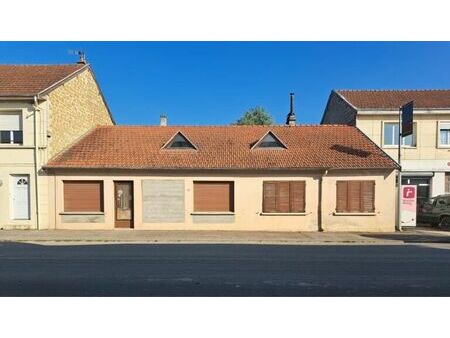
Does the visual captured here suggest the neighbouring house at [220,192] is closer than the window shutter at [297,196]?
Yes

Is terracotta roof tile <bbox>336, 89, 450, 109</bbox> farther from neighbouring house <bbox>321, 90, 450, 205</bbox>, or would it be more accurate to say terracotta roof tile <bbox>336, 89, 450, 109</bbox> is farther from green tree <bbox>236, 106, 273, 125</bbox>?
green tree <bbox>236, 106, 273, 125</bbox>

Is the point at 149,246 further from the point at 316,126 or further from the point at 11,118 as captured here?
the point at 316,126

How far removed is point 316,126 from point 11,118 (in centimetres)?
1558

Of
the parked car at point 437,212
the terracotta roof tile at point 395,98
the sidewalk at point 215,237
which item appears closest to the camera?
the sidewalk at point 215,237

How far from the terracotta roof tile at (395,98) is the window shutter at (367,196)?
21.3ft

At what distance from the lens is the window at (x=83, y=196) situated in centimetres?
1398

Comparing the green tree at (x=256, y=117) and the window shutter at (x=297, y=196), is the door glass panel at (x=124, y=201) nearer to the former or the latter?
the window shutter at (x=297, y=196)

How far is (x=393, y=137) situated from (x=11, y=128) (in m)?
20.4

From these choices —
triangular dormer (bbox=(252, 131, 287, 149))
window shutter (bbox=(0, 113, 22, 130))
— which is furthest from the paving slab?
window shutter (bbox=(0, 113, 22, 130))

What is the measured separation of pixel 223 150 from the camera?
15.4 metres

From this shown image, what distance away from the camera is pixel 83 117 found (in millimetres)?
17297

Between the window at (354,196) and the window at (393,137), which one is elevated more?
the window at (393,137)

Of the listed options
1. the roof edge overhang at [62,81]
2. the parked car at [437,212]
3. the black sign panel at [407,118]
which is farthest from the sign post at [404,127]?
the roof edge overhang at [62,81]

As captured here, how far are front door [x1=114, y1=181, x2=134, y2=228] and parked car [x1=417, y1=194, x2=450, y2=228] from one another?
14790 millimetres
